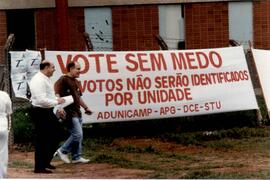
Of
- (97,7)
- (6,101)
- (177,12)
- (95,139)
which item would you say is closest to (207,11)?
(177,12)

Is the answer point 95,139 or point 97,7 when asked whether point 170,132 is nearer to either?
point 95,139

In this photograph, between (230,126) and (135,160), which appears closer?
(135,160)

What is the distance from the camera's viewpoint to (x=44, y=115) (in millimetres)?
10391

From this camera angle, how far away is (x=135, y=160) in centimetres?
1159

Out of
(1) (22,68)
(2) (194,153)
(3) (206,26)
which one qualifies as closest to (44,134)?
(1) (22,68)

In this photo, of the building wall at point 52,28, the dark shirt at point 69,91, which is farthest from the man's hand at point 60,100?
the building wall at point 52,28

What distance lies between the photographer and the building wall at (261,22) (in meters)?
24.9

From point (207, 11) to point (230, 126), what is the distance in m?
10.5

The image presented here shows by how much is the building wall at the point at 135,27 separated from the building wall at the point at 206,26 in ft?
3.70

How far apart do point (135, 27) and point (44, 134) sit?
1413 centimetres

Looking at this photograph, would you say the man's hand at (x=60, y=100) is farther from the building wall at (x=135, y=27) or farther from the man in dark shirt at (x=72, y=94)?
the building wall at (x=135, y=27)

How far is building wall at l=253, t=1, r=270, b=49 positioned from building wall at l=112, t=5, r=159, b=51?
3255 mm

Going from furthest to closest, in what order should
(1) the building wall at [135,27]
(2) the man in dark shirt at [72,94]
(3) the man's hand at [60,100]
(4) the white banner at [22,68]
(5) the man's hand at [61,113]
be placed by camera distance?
(1) the building wall at [135,27], (4) the white banner at [22,68], (2) the man in dark shirt at [72,94], (5) the man's hand at [61,113], (3) the man's hand at [60,100]

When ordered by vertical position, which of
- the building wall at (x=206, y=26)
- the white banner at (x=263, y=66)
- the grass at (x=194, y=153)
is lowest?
the grass at (x=194, y=153)
